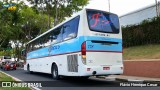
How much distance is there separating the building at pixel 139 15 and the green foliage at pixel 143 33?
1204mm

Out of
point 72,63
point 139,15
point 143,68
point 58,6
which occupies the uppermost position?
point 58,6

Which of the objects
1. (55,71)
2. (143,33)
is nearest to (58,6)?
(143,33)

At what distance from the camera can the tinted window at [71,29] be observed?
14.0m

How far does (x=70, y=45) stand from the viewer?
1445 cm

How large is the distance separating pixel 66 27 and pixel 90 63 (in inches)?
131

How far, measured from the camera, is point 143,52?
61.8 ft

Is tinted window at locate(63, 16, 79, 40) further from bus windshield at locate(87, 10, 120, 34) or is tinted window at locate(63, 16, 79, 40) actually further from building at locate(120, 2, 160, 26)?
building at locate(120, 2, 160, 26)

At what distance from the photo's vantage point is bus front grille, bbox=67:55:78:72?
13602 mm

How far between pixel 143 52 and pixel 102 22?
6388mm

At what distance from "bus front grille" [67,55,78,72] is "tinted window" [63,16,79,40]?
1.12m

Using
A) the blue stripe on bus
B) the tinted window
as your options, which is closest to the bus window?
the blue stripe on bus

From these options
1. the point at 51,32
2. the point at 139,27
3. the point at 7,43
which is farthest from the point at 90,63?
the point at 7,43

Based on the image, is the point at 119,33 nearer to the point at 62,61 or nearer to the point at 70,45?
the point at 70,45

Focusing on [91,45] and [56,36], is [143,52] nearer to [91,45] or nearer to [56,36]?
[56,36]
